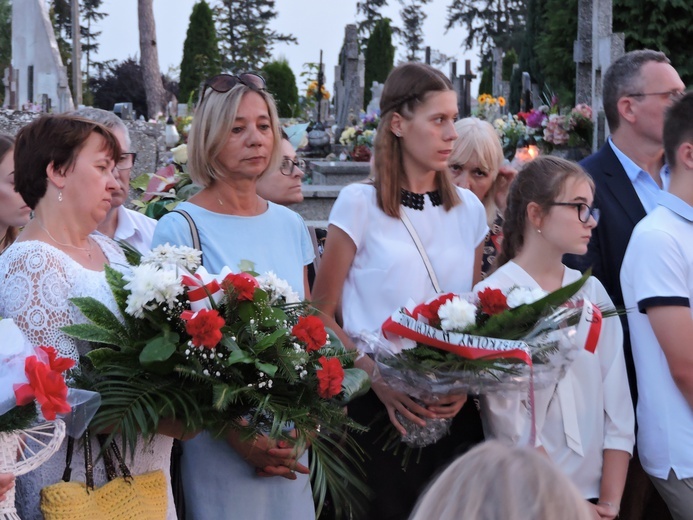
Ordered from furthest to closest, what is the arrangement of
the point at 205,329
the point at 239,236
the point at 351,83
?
1. the point at 351,83
2. the point at 239,236
3. the point at 205,329

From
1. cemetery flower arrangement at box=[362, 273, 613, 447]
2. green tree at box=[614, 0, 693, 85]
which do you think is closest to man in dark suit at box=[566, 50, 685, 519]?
cemetery flower arrangement at box=[362, 273, 613, 447]

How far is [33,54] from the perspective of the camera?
29453 millimetres

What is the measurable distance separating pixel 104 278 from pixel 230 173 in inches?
32.5

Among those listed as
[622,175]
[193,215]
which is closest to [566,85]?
[622,175]

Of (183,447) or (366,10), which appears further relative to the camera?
(366,10)

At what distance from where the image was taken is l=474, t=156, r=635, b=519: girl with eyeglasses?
3594 mm

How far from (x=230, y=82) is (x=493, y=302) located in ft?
4.39

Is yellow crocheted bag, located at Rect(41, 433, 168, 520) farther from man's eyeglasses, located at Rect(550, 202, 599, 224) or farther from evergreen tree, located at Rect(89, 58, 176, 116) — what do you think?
evergreen tree, located at Rect(89, 58, 176, 116)

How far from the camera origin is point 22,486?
2842 mm

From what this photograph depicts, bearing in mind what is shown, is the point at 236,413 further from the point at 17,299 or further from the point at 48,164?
the point at 48,164

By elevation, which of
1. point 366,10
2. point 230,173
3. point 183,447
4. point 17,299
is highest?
point 366,10

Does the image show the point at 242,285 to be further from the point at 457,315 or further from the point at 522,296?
the point at 522,296

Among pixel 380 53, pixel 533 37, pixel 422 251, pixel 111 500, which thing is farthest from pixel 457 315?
pixel 380 53

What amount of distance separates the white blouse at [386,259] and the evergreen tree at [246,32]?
2073 inches
